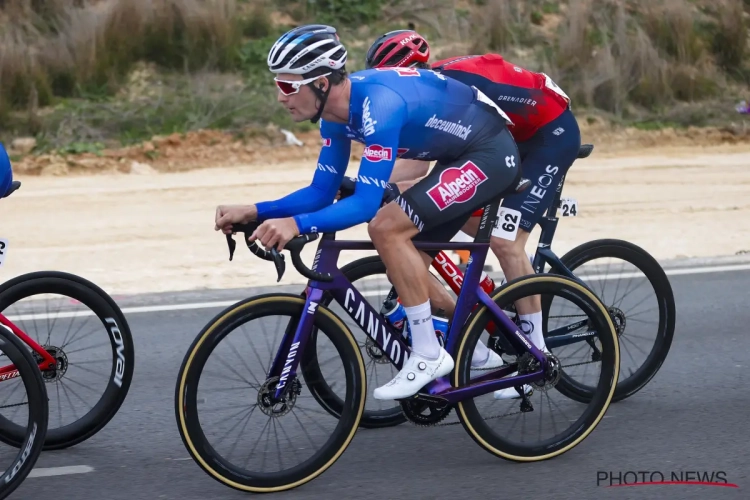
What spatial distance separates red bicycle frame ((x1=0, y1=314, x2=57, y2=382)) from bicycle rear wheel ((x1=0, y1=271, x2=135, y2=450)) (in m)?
0.03

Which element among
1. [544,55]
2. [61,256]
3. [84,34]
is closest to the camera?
Answer: [61,256]

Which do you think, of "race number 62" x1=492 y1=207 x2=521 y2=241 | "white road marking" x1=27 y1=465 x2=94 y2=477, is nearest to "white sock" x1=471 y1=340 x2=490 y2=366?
"race number 62" x1=492 y1=207 x2=521 y2=241

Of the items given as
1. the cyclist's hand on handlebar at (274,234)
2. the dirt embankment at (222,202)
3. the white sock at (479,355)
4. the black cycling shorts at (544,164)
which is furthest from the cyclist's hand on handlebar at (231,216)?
the dirt embankment at (222,202)

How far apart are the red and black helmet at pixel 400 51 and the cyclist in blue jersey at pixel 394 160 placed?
724 millimetres

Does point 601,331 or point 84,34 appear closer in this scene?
point 601,331

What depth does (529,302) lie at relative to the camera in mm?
5398

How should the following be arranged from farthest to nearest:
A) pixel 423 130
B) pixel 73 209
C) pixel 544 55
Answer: pixel 544 55 < pixel 73 209 < pixel 423 130

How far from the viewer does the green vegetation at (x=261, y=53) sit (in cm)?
1420

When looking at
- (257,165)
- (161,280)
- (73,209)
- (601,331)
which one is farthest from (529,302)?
(257,165)

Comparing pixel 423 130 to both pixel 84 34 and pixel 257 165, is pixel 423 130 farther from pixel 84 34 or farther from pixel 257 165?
pixel 84 34

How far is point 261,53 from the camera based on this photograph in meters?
15.9

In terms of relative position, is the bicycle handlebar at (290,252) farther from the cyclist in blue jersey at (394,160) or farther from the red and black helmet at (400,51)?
the red and black helmet at (400,51)

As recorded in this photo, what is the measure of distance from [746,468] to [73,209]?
7.99 m

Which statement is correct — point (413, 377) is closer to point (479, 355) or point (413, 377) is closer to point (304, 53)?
point (479, 355)
